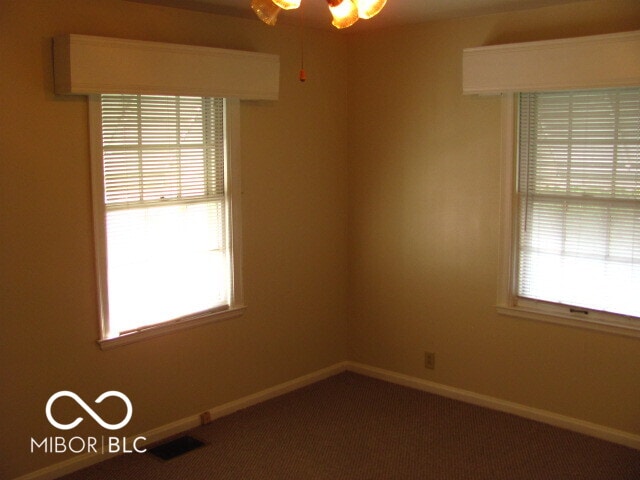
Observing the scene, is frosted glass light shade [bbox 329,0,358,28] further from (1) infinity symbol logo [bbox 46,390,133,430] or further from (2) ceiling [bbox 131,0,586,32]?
(1) infinity symbol logo [bbox 46,390,133,430]

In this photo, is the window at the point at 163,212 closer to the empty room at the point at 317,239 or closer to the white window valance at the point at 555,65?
the empty room at the point at 317,239

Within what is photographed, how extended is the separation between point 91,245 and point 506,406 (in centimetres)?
254

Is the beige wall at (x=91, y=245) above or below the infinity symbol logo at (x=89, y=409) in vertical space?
above

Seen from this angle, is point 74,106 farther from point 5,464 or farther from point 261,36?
point 5,464

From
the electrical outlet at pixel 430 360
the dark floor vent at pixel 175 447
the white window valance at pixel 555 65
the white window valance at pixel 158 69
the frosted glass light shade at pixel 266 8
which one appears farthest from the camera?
the electrical outlet at pixel 430 360

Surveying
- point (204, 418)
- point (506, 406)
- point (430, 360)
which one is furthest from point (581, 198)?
point (204, 418)

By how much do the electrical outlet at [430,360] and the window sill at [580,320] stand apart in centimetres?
59

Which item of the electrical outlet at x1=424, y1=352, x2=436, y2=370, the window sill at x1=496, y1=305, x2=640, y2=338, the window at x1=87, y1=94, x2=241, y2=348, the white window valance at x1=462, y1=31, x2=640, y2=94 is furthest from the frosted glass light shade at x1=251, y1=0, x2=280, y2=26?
the electrical outlet at x1=424, y1=352, x2=436, y2=370

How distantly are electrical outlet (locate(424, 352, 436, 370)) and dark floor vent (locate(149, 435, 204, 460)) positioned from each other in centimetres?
155

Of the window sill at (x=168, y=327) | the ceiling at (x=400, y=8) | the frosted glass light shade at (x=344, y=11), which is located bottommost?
the window sill at (x=168, y=327)

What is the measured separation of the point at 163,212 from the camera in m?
4.02

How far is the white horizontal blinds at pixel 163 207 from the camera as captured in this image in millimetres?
3801

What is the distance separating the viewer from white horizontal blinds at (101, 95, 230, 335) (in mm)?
3801

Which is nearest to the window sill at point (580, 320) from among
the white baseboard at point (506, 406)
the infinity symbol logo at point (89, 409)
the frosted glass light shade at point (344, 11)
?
the white baseboard at point (506, 406)
